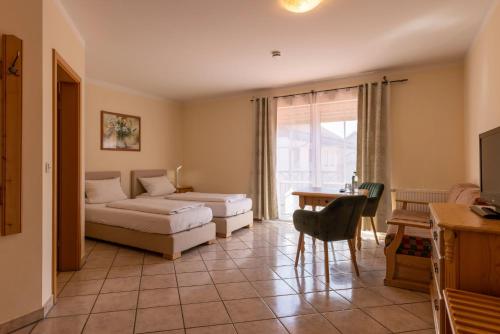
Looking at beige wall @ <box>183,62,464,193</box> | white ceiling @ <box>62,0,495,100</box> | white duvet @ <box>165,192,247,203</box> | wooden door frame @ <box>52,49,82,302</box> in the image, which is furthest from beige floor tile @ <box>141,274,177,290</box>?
beige wall @ <box>183,62,464,193</box>

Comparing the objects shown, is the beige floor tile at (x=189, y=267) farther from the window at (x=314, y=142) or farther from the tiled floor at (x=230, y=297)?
the window at (x=314, y=142)

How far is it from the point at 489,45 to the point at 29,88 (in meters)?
3.90

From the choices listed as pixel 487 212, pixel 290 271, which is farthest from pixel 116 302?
pixel 487 212

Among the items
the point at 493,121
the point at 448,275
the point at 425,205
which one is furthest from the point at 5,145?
the point at 425,205

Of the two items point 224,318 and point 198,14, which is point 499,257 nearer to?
point 224,318

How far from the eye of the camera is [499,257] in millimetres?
1344

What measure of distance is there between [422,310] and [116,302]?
7.96 feet

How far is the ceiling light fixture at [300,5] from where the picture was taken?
2.28 meters

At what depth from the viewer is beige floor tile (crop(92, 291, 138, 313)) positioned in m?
2.14

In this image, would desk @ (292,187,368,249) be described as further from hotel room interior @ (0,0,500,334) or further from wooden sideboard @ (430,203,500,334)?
wooden sideboard @ (430,203,500,334)

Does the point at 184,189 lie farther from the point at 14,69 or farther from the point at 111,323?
the point at 14,69

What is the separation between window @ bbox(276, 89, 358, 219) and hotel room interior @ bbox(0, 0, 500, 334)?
26 mm

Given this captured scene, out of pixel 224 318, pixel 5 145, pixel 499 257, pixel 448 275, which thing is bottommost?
pixel 224 318

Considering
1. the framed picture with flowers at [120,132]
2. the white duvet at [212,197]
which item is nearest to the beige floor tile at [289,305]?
the white duvet at [212,197]
